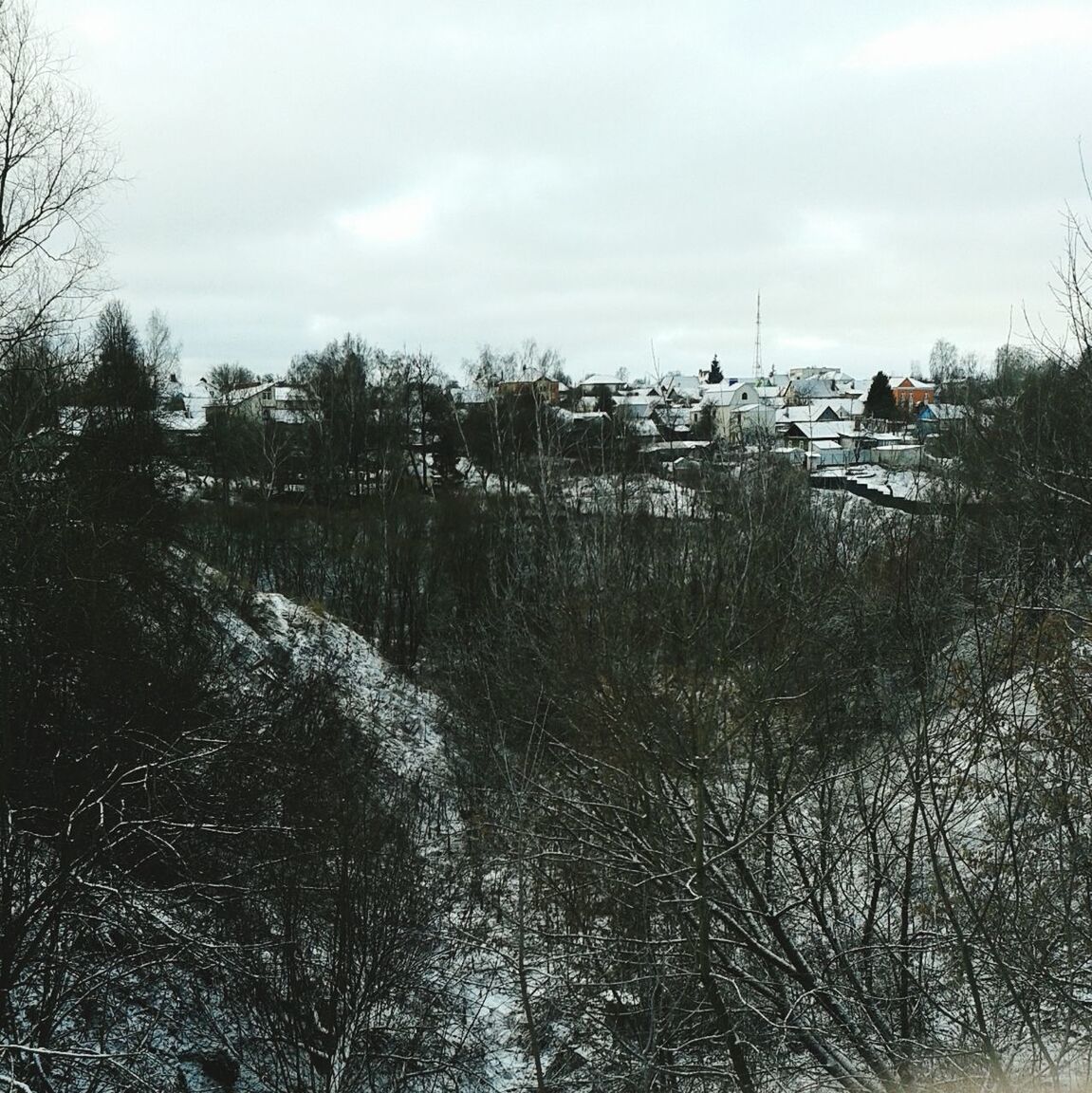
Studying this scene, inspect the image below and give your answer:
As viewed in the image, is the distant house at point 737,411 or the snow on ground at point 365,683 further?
the snow on ground at point 365,683

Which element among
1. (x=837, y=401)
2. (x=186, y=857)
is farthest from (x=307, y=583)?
(x=837, y=401)

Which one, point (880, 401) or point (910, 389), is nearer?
point (880, 401)

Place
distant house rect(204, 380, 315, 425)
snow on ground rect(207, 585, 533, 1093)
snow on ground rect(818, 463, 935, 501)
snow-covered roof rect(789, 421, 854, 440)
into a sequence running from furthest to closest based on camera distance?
snow-covered roof rect(789, 421, 854, 440) < distant house rect(204, 380, 315, 425) < snow on ground rect(818, 463, 935, 501) < snow on ground rect(207, 585, 533, 1093)

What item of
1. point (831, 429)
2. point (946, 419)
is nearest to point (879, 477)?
point (946, 419)

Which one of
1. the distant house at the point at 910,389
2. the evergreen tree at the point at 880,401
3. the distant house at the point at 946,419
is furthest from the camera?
the distant house at the point at 910,389

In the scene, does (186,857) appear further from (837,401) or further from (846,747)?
(837,401)

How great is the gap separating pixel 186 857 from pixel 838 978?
22.6 ft

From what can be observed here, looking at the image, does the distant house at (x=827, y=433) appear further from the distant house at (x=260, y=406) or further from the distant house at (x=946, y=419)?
the distant house at (x=260, y=406)

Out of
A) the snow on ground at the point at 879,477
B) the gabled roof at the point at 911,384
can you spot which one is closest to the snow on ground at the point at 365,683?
the snow on ground at the point at 879,477


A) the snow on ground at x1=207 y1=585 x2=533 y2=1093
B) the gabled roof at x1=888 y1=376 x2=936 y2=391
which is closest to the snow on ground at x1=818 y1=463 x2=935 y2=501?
the snow on ground at x1=207 y1=585 x2=533 y2=1093

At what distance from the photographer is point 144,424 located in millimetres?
21234

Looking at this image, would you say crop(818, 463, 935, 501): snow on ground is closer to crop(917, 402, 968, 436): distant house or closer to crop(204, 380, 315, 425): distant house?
crop(917, 402, 968, 436): distant house

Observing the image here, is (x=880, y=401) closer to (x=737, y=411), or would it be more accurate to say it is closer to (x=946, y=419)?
(x=946, y=419)

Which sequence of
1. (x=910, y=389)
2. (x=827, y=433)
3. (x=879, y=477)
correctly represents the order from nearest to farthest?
1. (x=879, y=477)
2. (x=827, y=433)
3. (x=910, y=389)
